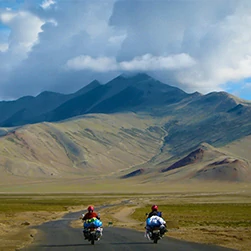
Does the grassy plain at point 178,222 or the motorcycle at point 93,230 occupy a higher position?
the motorcycle at point 93,230

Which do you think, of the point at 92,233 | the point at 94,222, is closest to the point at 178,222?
the point at 94,222

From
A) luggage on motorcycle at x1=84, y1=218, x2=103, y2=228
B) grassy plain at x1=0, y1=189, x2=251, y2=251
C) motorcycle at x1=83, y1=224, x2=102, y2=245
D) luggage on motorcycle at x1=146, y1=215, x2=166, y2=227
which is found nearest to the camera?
luggage on motorcycle at x1=146, y1=215, x2=166, y2=227

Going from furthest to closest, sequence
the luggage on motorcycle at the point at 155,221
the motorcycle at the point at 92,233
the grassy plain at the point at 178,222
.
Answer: the grassy plain at the point at 178,222 → the motorcycle at the point at 92,233 → the luggage on motorcycle at the point at 155,221

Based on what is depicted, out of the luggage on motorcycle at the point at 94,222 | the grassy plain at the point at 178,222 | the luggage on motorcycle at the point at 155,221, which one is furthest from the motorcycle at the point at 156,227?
the grassy plain at the point at 178,222

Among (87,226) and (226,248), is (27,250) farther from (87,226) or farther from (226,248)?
(226,248)

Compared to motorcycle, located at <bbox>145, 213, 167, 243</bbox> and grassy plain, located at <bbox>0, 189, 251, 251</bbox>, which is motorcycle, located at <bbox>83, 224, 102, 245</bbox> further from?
grassy plain, located at <bbox>0, 189, 251, 251</bbox>

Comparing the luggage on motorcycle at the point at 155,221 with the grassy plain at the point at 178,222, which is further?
the grassy plain at the point at 178,222

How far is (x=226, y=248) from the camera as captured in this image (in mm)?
31578

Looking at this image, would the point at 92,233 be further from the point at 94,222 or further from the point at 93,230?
the point at 94,222

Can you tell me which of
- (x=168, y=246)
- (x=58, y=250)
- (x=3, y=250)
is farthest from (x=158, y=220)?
(x=3, y=250)

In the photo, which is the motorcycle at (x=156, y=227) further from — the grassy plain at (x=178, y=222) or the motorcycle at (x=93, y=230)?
the grassy plain at (x=178, y=222)

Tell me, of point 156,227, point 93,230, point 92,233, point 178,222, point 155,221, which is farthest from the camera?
point 178,222

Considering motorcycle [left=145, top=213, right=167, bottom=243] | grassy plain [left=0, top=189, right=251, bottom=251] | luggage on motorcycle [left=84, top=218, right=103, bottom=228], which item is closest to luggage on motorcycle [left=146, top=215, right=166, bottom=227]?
motorcycle [left=145, top=213, right=167, bottom=243]

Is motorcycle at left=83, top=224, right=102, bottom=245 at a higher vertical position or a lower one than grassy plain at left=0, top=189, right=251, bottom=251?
higher
